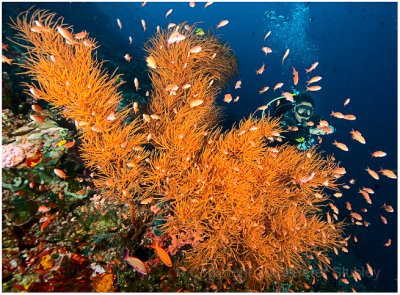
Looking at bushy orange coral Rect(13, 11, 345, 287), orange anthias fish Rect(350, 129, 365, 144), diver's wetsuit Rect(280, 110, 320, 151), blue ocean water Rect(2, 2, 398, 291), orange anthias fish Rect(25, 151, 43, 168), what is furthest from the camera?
blue ocean water Rect(2, 2, 398, 291)

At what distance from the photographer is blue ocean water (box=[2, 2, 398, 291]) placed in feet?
50.0

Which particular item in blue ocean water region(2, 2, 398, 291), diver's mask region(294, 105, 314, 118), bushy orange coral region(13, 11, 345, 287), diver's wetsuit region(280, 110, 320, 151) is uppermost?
blue ocean water region(2, 2, 398, 291)

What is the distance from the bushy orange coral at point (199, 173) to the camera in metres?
3.86

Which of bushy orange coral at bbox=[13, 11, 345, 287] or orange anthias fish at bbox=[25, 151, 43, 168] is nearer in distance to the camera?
orange anthias fish at bbox=[25, 151, 43, 168]

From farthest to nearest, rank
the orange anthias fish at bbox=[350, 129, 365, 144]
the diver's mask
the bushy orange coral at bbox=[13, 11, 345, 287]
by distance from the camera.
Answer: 1. the diver's mask
2. the orange anthias fish at bbox=[350, 129, 365, 144]
3. the bushy orange coral at bbox=[13, 11, 345, 287]

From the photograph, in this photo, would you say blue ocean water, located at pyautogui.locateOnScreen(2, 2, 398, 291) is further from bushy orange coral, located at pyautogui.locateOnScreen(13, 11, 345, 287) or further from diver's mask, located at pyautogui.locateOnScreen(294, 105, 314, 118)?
bushy orange coral, located at pyautogui.locateOnScreen(13, 11, 345, 287)

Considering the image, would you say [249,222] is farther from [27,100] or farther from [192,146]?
[27,100]

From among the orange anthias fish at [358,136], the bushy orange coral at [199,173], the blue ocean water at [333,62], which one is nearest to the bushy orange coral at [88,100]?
the bushy orange coral at [199,173]

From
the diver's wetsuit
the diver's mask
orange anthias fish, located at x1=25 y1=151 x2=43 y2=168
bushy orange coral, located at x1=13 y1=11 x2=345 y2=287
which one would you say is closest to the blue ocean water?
the diver's wetsuit

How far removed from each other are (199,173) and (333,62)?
57.3 metres

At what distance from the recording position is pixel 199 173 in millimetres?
3934

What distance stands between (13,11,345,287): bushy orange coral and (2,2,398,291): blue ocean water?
315cm

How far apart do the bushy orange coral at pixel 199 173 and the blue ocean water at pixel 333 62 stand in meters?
3.15

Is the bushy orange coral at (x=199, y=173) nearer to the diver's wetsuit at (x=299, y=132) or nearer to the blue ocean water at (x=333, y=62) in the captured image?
the diver's wetsuit at (x=299, y=132)
